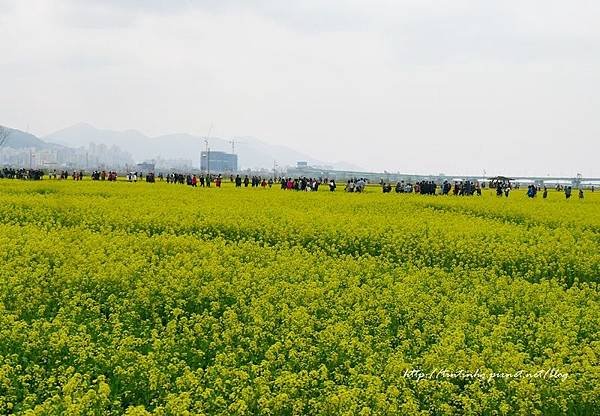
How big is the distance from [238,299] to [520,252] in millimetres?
9264

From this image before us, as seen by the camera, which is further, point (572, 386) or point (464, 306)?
point (464, 306)

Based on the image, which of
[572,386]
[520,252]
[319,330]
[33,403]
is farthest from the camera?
[520,252]

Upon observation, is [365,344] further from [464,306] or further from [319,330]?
[464,306]

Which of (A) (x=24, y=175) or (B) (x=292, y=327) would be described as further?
(A) (x=24, y=175)

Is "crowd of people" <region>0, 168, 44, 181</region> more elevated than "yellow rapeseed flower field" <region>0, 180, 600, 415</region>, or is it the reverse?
"crowd of people" <region>0, 168, 44, 181</region>

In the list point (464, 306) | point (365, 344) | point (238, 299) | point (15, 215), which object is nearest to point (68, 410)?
point (365, 344)

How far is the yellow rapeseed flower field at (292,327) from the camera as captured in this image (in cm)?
681

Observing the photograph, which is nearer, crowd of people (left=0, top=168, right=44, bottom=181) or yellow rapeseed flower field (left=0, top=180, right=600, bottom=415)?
yellow rapeseed flower field (left=0, top=180, right=600, bottom=415)

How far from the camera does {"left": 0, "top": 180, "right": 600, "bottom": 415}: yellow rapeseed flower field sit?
6.81 meters

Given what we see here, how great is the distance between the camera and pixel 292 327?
906 cm

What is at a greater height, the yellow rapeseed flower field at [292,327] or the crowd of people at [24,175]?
the crowd of people at [24,175]

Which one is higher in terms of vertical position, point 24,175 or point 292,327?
point 24,175

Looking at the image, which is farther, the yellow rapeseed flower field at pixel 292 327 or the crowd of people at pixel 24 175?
the crowd of people at pixel 24 175

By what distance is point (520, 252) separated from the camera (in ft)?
55.7
